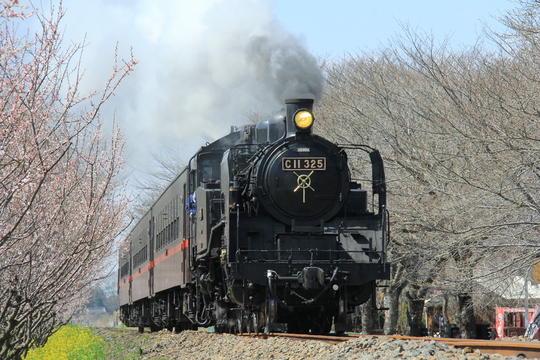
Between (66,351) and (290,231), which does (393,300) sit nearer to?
(66,351)

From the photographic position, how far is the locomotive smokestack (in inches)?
459

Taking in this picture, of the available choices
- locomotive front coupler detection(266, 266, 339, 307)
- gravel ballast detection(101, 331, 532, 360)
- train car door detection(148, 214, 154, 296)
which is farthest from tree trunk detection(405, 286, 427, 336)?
locomotive front coupler detection(266, 266, 339, 307)

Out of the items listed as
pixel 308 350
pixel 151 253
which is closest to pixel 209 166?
pixel 308 350

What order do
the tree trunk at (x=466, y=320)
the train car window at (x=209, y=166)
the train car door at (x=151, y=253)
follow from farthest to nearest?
the train car door at (x=151, y=253)
the tree trunk at (x=466, y=320)
the train car window at (x=209, y=166)

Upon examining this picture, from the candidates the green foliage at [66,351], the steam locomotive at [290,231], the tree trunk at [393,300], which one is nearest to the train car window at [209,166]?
the steam locomotive at [290,231]

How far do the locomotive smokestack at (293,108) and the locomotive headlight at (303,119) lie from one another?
99 millimetres

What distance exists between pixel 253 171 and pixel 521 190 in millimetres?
4848

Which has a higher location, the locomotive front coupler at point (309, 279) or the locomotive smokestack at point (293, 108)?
the locomotive smokestack at point (293, 108)

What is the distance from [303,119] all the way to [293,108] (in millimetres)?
358

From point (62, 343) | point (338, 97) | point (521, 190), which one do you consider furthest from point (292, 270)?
point (338, 97)

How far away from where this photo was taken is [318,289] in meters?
11.0

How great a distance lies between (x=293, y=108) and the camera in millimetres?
11781

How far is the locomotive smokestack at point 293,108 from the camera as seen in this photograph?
38.2 ft

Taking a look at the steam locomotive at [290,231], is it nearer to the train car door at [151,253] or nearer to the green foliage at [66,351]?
the green foliage at [66,351]
